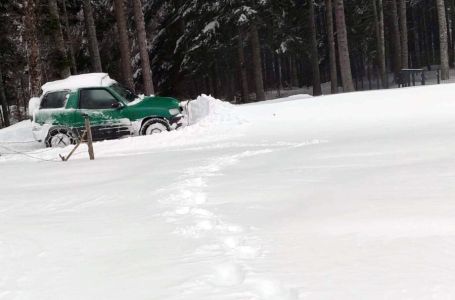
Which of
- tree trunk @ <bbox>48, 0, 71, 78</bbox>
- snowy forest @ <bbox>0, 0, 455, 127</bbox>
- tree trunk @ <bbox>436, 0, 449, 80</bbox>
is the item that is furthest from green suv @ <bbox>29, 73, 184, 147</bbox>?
tree trunk @ <bbox>436, 0, 449, 80</bbox>

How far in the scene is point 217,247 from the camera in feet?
14.5

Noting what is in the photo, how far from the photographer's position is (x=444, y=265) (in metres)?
3.66

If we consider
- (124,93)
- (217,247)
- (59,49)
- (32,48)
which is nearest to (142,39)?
(59,49)

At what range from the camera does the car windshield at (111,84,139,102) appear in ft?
48.2

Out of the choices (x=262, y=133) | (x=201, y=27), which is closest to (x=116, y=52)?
(x=201, y=27)

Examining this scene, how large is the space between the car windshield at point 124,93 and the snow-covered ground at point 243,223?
4004 mm

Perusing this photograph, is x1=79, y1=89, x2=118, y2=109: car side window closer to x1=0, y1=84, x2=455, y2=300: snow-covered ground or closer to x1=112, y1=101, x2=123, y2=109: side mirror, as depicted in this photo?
x1=112, y1=101, x2=123, y2=109: side mirror

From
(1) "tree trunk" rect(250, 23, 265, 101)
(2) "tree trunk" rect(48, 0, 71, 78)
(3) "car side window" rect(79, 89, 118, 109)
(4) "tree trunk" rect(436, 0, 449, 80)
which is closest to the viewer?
(3) "car side window" rect(79, 89, 118, 109)

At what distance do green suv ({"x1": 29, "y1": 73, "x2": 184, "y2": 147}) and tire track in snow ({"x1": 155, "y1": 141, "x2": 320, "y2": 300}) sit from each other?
693 cm

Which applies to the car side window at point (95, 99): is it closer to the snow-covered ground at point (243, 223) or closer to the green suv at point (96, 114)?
the green suv at point (96, 114)

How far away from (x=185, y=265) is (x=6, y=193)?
509cm

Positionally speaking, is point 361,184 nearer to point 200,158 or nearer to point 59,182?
point 200,158

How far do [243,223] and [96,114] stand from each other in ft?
32.8

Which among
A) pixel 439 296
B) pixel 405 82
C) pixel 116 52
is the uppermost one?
pixel 116 52
